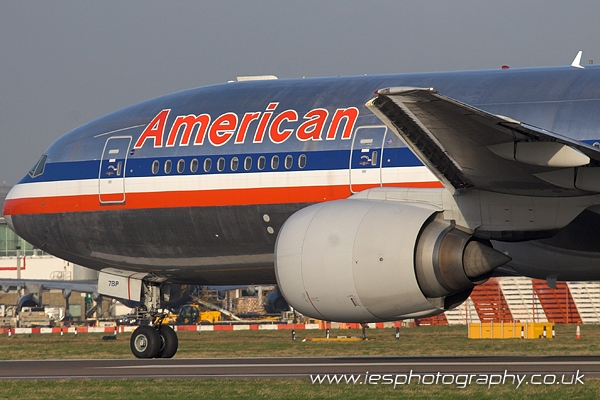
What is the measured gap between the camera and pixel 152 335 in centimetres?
2025

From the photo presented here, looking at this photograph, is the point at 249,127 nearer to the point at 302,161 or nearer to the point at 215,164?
the point at 215,164

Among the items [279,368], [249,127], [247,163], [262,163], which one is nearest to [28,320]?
[249,127]

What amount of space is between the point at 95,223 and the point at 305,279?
787 cm

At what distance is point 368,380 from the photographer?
14.5 m

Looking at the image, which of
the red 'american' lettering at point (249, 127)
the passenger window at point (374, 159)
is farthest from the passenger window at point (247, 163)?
the passenger window at point (374, 159)

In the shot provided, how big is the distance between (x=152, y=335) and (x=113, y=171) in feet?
10.8

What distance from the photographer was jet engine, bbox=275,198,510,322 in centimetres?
1340

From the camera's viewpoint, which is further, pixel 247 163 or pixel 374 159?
pixel 247 163

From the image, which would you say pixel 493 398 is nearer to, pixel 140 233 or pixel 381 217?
pixel 381 217

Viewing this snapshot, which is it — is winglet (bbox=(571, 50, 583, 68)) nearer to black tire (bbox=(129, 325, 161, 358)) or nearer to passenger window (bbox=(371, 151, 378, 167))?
passenger window (bbox=(371, 151, 378, 167))

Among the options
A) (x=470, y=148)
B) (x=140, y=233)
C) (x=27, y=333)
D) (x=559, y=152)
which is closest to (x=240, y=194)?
(x=140, y=233)

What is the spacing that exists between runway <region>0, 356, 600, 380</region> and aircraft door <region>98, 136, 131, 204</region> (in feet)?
10.6

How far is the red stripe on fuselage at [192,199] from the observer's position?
1748 cm
